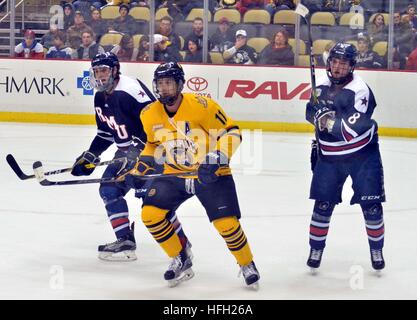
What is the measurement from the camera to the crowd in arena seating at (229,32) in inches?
418

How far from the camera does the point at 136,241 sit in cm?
557

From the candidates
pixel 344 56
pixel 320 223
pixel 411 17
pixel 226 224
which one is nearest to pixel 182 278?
pixel 226 224

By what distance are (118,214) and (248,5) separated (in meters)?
6.34

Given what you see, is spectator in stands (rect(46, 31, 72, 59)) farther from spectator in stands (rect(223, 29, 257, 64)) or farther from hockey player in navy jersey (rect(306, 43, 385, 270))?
hockey player in navy jersey (rect(306, 43, 385, 270))

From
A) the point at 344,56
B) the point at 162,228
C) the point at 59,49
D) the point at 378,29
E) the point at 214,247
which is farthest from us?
the point at 59,49

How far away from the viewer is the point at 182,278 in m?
4.57

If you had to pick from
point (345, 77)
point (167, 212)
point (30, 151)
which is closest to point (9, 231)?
point (167, 212)

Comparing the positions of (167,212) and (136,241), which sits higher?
(167,212)

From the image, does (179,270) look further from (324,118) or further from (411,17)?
(411,17)

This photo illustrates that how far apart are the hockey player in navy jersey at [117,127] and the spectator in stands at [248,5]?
6092mm

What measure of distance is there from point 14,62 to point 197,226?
19.8 feet

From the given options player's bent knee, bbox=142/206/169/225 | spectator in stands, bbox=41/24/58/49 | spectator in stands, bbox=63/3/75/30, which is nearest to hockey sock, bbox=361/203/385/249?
player's bent knee, bbox=142/206/169/225

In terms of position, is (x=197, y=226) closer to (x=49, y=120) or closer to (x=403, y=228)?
(x=403, y=228)
